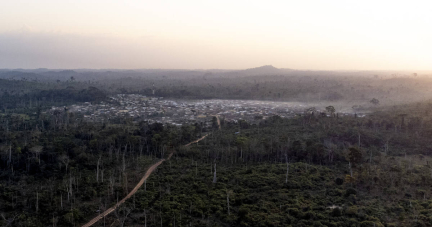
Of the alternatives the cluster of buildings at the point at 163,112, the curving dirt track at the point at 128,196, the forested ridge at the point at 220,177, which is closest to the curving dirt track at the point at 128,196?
the curving dirt track at the point at 128,196

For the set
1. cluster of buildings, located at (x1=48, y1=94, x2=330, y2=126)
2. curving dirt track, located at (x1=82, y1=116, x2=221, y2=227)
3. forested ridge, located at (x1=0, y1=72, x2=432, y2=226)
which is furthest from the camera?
cluster of buildings, located at (x1=48, y1=94, x2=330, y2=126)

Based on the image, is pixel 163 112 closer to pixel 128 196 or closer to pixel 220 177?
pixel 220 177

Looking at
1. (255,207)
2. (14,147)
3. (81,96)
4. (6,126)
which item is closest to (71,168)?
(14,147)

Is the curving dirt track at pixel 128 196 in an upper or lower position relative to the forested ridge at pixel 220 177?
lower

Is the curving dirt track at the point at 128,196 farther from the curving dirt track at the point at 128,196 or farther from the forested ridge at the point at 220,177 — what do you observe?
the forested ridge at the point at 220,177

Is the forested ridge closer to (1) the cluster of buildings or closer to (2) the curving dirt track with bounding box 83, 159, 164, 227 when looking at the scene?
(2) the curving dirt track with bounding box 83, 159, 164, 227

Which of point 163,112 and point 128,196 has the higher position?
point 163,112

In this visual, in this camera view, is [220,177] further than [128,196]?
Yes

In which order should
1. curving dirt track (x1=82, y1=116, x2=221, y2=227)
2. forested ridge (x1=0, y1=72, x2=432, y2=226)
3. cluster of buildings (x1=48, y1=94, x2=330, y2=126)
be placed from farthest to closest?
cluster of buildings (x1=48, y1=94, x2=330, y2=126)
forested ridge (x1=0, y1=72, x2=432, y2=226)
curving dirt track (x1=82, y1=116, x2=221, y2=227)

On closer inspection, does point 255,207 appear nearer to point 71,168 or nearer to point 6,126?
point 71,168

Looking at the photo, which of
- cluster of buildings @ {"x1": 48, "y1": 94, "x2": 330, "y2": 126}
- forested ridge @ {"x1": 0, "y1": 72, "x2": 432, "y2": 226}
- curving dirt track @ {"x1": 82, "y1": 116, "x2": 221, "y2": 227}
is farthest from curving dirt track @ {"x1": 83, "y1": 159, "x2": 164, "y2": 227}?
cluster of buildings @ {"x1": 48, "y1": 94, "x2": 330, "y2": 126}

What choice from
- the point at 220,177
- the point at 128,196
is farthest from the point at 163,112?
the point at 128,196
